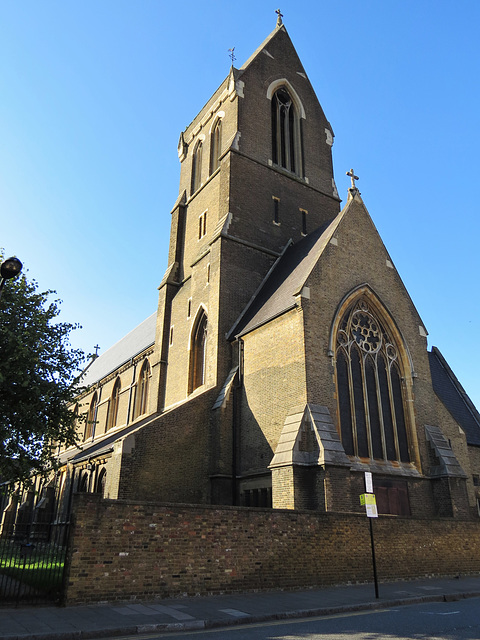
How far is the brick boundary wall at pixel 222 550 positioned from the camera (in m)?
9.89

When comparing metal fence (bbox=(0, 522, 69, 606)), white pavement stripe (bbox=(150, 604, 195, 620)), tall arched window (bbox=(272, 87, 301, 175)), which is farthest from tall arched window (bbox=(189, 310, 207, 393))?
white pavement stripe (bbox=(150, 604, 195, 620))

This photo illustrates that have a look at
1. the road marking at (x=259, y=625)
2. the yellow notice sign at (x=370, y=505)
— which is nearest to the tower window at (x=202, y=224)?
the yellow notice sign at (x=370, y=505)

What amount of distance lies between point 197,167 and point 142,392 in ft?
44.9

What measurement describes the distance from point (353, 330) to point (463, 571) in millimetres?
8739

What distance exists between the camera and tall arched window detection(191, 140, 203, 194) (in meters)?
28.9

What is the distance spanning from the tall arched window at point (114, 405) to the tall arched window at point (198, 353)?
38.3 feet

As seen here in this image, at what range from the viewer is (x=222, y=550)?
11.3 m

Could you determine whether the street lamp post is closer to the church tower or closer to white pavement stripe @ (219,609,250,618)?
white pavement stripe @ (219,609,250,618)

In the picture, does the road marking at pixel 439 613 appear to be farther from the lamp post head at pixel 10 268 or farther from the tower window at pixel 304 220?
the tower window at pixel 304 220

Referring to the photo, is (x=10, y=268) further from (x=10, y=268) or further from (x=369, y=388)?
(x=369, y=388)

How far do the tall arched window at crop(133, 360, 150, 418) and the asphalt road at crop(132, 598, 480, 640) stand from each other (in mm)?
20621

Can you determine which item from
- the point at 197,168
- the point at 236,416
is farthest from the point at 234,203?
the point at 236,416

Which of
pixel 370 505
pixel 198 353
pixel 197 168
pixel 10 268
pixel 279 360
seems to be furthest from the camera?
pixel 197 168

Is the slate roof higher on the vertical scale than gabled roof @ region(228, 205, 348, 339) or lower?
lower
